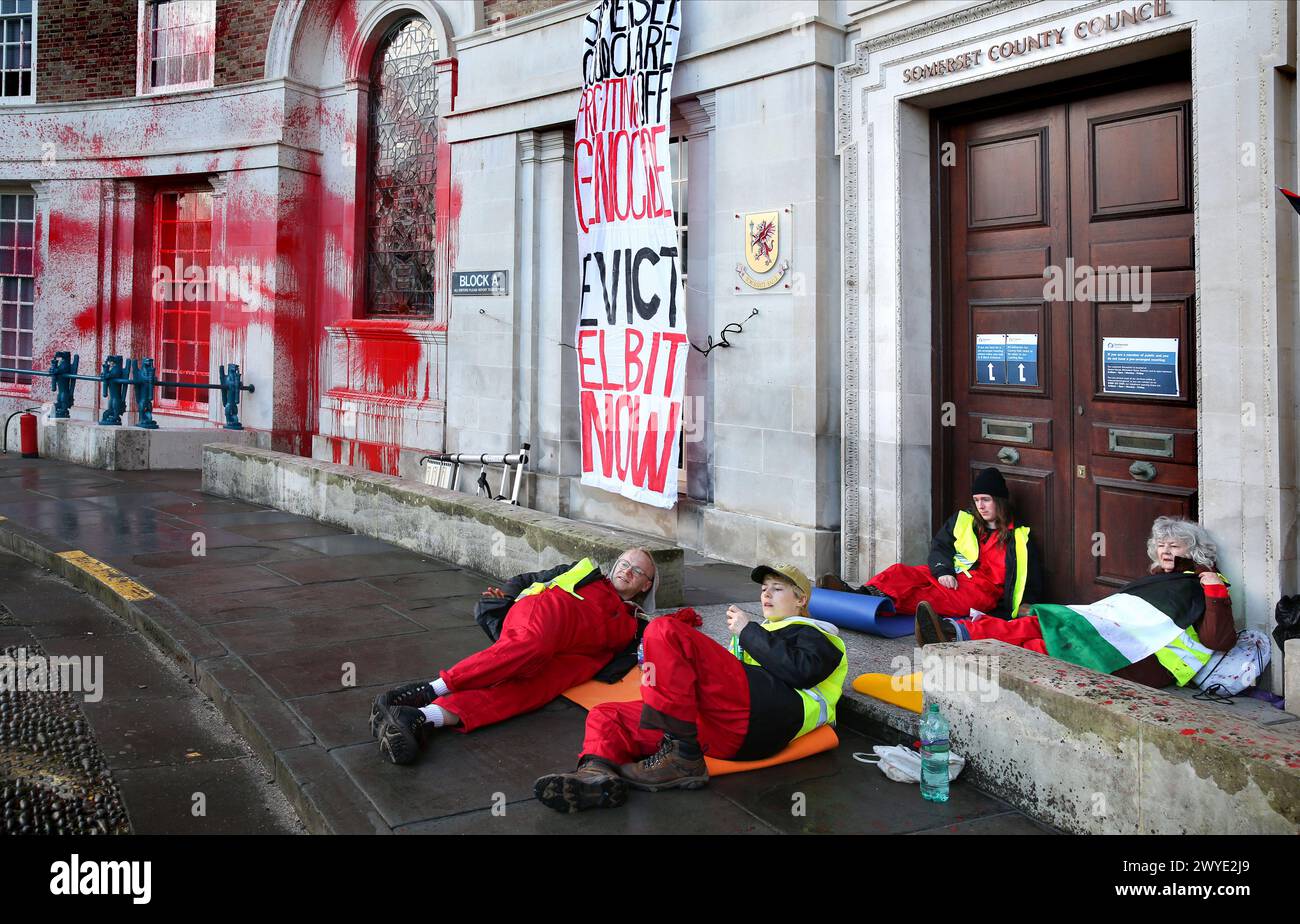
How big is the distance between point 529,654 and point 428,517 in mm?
4412

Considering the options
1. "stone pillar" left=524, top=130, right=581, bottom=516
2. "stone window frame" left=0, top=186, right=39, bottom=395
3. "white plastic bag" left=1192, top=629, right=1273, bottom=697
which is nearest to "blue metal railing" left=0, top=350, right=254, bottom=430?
"stone window frame" left=0, top=186, right=39, bottom=395

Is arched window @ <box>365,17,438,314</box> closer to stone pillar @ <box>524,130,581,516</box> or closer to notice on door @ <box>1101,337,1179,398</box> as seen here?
stone pillar @ <box>524,130,581,516</box>

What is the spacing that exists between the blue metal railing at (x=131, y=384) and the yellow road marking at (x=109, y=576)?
22.1 feet

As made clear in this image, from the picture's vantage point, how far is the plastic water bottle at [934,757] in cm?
463

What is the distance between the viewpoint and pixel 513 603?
6031 millimetres

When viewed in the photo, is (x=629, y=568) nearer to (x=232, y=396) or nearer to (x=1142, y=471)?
(x=1142, y=471)

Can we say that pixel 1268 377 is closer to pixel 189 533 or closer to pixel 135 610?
pixel 135 610

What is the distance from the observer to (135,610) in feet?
25.2

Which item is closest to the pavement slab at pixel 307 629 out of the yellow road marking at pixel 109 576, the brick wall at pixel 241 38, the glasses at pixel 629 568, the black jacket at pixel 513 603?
the yellow road marking at pixel 109 576

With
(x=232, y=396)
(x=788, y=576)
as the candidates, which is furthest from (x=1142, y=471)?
(x=232, y=396)

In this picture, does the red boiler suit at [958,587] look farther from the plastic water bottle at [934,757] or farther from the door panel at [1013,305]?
the plastic water bottle at [934,757]

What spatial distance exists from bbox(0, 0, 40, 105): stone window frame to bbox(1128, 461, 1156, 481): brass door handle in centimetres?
1849

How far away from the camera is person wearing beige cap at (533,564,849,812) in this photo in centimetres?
461
